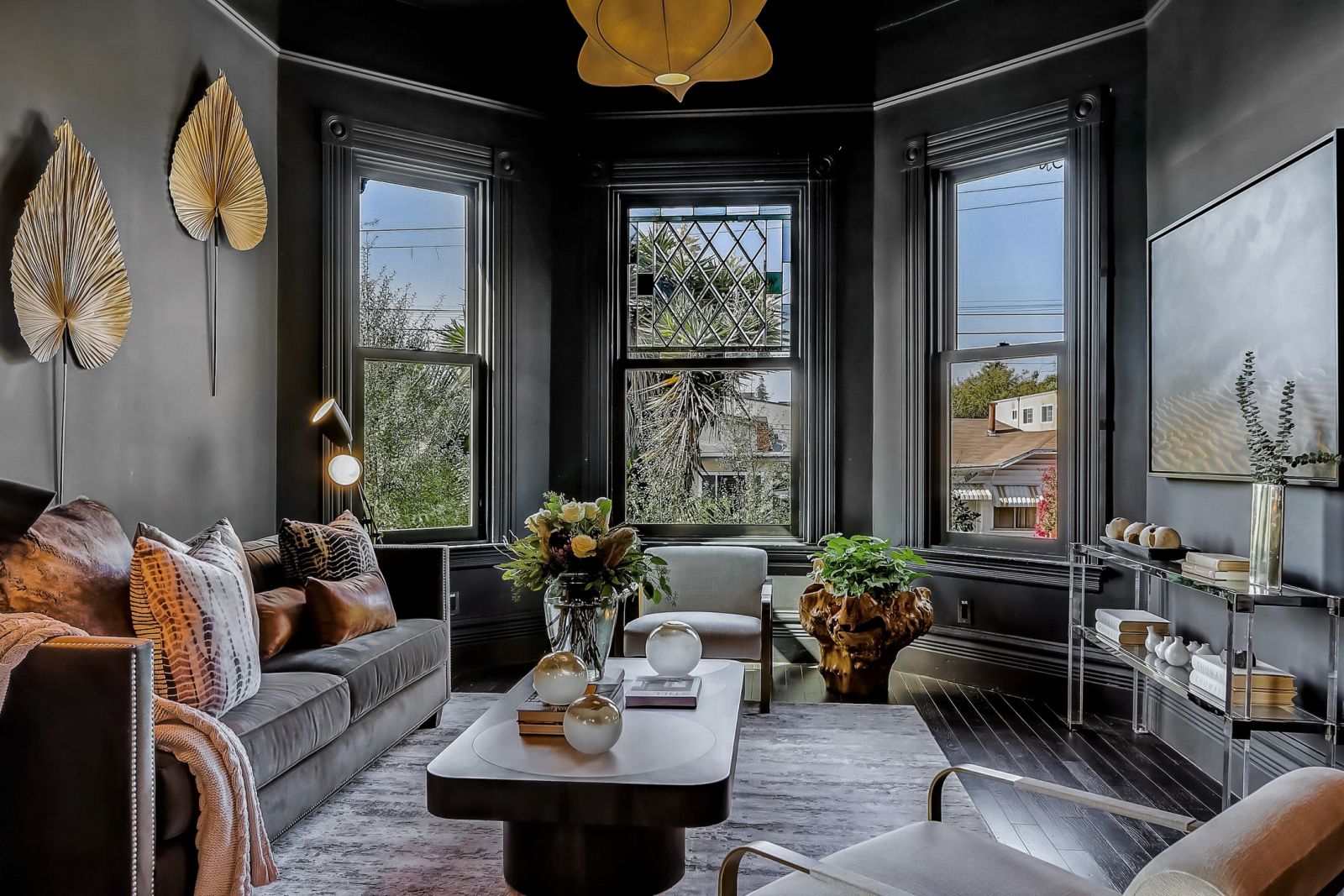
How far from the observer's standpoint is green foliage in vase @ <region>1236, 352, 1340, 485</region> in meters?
2.61

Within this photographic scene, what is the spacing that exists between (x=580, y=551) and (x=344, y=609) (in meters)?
1.12

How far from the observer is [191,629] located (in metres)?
2.36

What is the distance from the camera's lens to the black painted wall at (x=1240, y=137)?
107 inches

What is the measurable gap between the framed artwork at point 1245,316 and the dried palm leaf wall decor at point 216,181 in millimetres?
4060

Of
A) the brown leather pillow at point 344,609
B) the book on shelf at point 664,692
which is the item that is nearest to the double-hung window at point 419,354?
the brown leather pillow at point 344,609

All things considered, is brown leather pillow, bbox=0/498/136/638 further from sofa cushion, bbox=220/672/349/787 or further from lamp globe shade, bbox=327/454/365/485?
lamp globe shade, bbox=327/454/365/485

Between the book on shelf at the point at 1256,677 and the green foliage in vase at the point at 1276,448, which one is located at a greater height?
the green foliage in vase at the point at 1276,448

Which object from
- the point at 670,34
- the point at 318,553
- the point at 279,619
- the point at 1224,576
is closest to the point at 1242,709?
the point at 1224,576

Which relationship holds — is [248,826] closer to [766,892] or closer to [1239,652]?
[766,892]

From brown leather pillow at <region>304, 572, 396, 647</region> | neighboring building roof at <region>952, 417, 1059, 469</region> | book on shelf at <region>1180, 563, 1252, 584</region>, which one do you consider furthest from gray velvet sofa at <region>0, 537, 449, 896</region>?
neighboring building roof at <region>952, 417, 1059, 469</region>

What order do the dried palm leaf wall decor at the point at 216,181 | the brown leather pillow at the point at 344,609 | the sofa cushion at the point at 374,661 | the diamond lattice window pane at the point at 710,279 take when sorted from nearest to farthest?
the sofa cushion at the point at 374,661, the brown leather pillow at the point at 344,609, the dried palm leaf wall decor at the point at 216,181, the diamond lattice window pane at the point at 710,279

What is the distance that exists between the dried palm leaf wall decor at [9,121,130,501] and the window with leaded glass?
2652 millimetres

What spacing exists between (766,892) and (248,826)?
1.37m

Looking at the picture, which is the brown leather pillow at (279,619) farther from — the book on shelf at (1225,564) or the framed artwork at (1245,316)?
the framed artwork at (1245,316)
